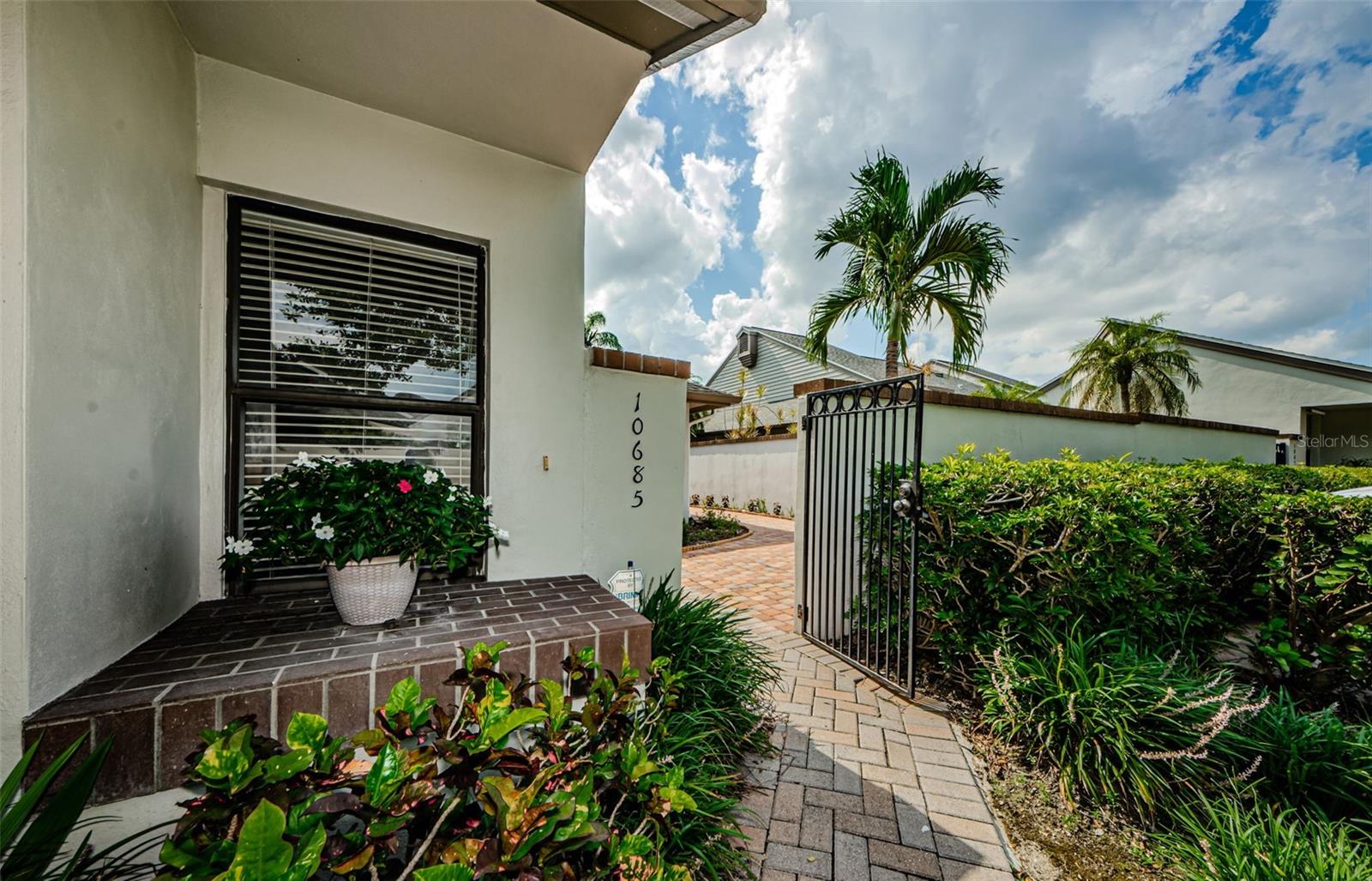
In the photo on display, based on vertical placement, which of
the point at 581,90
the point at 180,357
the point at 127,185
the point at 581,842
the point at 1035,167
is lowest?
the point at 581,842

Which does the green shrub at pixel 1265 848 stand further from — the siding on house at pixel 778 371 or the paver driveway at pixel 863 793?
the siding on house at pixel 778 371

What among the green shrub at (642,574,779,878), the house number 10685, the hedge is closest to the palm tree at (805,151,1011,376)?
the hedge

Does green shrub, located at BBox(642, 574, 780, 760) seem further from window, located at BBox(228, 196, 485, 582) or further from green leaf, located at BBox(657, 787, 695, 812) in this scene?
Answer: window, located at BBox(228, 196, 485, 582)

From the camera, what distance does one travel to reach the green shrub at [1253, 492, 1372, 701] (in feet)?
8.04

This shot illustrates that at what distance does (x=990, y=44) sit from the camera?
3.71 meters

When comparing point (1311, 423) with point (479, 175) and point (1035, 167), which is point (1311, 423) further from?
point (479, 175)

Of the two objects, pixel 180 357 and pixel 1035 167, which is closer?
pixel 180 357

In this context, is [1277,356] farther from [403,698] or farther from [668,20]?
[403,698]

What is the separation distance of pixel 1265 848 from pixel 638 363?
10.4 feet

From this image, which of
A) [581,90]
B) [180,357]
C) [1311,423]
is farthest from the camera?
[1311,423]

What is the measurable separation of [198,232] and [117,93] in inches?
25.8

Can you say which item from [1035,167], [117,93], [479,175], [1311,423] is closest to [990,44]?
[1035,167]

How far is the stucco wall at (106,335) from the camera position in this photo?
3.99ft

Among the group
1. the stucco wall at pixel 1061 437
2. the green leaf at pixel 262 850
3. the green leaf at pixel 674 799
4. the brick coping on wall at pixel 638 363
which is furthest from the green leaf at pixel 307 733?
the stucco wall at pixel 1061 437
